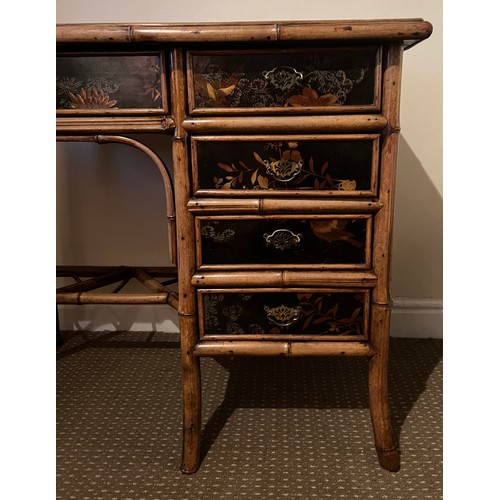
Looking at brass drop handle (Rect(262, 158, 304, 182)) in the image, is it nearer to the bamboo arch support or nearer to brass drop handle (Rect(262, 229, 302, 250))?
brass drop handle (Rect(262, 229, 302, 250))

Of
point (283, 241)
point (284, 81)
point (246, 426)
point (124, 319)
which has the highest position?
point (284, 81)

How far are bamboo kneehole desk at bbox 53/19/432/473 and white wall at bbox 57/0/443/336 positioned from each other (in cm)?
70

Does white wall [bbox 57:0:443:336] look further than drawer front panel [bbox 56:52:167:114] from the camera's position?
Yes

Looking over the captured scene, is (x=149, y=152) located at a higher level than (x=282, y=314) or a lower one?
higher

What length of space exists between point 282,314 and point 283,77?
1.73 feet

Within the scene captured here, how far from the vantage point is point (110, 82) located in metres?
1.00

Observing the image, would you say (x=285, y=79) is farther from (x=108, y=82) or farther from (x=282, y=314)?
(x=282, y=314)

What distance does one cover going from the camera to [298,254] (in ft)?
3.41

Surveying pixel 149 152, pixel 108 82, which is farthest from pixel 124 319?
pixel 108 82

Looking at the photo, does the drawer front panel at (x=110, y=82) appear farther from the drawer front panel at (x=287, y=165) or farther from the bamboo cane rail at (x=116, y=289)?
the bamboo cane rail at (x=116, y=289)

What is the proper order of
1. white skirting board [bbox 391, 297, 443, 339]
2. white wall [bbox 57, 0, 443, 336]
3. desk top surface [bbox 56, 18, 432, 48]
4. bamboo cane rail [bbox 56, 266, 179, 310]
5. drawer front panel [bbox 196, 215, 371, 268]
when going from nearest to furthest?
desk top surface [bbox 56, 18, 432, 48] < drawer front panel [bbox 196, 215, 371, 268] < bamboo cane rail [bbox 56, 266, 179, 310] < white wall [bbox 57, 0, 443, 336] < white skirting board [bbox 391, 297, 443, 339]

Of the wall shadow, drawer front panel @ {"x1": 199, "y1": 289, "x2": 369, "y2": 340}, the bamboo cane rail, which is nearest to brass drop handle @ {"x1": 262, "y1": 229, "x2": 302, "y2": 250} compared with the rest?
drawer front panel @ {"x1": 199, "y1": 289, "x2": 369, "y2": 340}

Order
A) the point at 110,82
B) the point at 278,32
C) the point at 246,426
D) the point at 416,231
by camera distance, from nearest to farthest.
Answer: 1. the point at 278,32
2. the point at 110,82
3. the point at 246,426
4. the point at 416,231

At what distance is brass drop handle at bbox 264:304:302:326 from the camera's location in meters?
1.06
